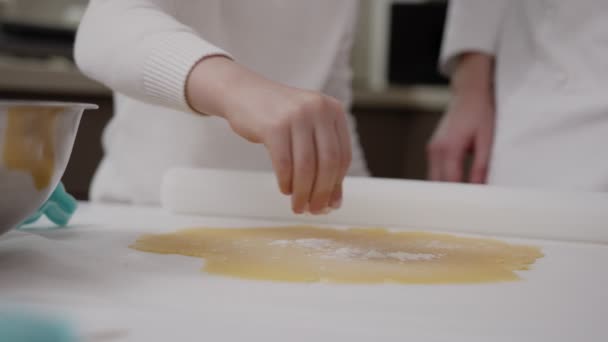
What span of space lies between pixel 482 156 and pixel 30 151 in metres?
0.95

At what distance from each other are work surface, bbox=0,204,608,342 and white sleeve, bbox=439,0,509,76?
785 millimetres

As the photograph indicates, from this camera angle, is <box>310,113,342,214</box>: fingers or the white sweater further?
the white sweater

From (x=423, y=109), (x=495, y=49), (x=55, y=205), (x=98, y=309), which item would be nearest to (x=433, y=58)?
(x=423, y=109)

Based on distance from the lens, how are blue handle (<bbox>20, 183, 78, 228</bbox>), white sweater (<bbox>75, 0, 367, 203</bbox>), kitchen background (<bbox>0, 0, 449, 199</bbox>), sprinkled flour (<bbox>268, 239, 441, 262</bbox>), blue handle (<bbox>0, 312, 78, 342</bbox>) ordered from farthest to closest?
kitchen background (<bbox>0, 0, 449, 199</bbox>)
white sweater (<bbox>75, 0, 367, 203</bbox>)
blue handle (<bbox>20, 183, 78, 228</bbox>)
sprinkled flour (<bbox>268, 239, 441, 262</bbox>)
blue handle (<bbox>0, 312, 78, 342</bbox>)

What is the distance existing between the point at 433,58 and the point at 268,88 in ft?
6.35

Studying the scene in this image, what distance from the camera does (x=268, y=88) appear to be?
1.91ft

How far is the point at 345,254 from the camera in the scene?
590mm

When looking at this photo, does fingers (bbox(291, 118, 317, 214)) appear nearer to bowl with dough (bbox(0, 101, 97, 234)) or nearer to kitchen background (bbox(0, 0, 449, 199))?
bowl with dough (bbox(0, 101, 97, 234))

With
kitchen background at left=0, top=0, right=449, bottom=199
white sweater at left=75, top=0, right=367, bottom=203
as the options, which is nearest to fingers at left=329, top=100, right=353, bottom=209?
white sweater at left=75, top=0, right=367, bottom=203

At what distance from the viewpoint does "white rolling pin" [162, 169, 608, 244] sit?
75 centimetres

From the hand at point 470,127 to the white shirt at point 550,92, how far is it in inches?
1.7

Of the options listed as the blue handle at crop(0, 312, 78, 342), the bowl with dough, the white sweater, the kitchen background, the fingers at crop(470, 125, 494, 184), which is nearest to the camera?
the blue handle at crop(0, 312, 78, 342)

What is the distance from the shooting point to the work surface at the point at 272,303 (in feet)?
1.22

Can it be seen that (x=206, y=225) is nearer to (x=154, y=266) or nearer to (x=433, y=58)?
(x=154, y=266)
